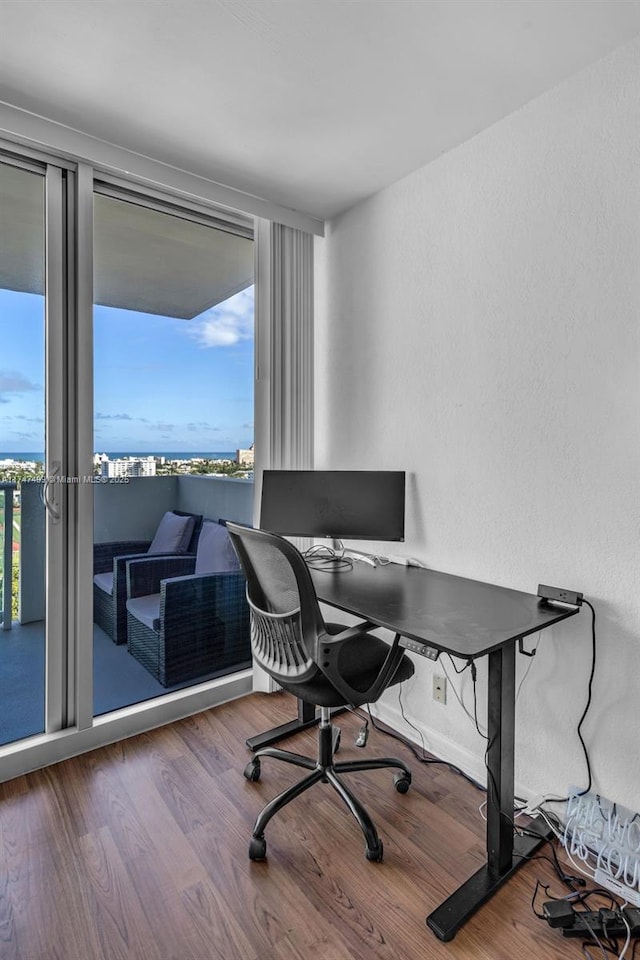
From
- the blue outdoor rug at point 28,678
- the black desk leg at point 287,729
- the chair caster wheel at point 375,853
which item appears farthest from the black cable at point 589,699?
the blue outdoor rug at point 28,678

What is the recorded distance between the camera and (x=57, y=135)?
1.99 meters

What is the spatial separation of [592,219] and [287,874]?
7.81 feet

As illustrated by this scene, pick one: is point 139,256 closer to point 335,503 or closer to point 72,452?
point 72,452

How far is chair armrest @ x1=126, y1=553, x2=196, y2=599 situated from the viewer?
2418mm

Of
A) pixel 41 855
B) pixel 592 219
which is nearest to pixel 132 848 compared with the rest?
pixel 41 855

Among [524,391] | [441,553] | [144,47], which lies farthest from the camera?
[441,553]

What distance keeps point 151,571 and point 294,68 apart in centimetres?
215

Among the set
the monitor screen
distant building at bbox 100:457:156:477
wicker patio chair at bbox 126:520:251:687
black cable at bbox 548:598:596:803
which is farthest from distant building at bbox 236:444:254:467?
black cable at bbox 548:598:596:803

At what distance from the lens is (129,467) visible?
2359mm

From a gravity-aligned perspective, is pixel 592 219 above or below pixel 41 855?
above

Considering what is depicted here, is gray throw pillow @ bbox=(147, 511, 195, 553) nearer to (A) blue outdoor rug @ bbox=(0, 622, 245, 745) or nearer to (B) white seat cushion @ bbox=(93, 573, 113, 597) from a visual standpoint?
(B) white seat cushion @ bbox=(93, 573, 113, 597)

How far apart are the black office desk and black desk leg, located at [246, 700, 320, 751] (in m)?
0.81

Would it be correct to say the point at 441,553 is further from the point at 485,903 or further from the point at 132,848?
the point at 132,848

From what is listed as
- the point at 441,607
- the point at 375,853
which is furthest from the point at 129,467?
the point at 375,853
